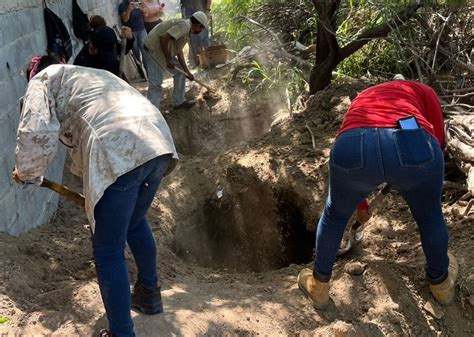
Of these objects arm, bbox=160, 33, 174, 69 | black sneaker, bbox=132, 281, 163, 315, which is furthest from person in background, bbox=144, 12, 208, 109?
black sneaker, bbox=132, 281, 163, 315

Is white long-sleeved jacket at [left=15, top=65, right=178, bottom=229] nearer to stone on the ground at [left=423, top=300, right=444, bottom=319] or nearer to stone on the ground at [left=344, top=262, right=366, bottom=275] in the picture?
stone on the ground at [left=344, top=262, right=366, bottom=275]

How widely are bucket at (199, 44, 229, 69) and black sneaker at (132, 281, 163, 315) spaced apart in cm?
545

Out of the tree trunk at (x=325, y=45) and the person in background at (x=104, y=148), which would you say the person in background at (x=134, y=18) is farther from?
the person in background at (x=104, y=148)

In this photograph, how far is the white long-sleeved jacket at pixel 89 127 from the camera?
6.59 ft

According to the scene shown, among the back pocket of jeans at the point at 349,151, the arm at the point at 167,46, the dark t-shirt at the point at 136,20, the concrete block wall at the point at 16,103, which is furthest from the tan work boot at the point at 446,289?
the dark t-shirt at the point at 136,20

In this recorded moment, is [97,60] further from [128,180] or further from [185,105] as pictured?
[128,180]

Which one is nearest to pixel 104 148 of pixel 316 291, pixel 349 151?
pixel 349 151

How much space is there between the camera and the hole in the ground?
4371mm

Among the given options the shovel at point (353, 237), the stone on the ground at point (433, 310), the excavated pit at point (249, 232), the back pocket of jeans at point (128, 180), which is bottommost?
the excavated pit at point (249, 232)

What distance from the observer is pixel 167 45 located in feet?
19.2

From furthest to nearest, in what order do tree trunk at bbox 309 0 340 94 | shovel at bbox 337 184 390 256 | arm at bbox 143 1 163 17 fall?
arm at bbox 143 1 163 17
tree trunk at bbox 309 0 340 94
shovel at bbox 337 184 390 256

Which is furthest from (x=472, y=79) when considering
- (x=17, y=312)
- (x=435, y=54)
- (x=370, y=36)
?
(x=17, y=312)

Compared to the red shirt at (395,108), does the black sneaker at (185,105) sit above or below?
below

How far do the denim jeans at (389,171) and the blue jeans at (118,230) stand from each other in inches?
31.1
